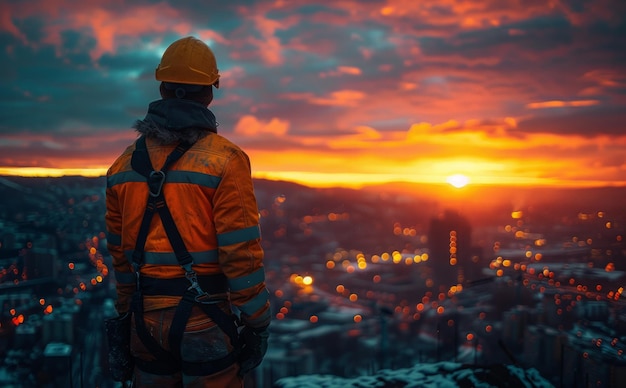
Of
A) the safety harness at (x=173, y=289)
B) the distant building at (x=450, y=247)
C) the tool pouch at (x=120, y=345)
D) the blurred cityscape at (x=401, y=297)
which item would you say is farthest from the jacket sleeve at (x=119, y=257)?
the distant building at (x=450, y=247)

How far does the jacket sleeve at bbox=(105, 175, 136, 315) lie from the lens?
3.06 metres

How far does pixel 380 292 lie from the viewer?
19312mm

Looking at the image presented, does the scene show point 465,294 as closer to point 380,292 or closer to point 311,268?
point 380,292

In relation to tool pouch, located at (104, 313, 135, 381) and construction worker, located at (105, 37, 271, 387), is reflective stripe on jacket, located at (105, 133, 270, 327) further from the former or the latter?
tool pouch, located at (104, 313, 135, 381)

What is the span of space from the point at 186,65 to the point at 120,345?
187 cm

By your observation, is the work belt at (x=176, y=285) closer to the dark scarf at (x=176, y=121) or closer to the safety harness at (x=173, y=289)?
the safety harness at (x=173, y=289)

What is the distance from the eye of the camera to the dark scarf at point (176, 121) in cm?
271

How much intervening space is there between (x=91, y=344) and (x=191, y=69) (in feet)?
19.6

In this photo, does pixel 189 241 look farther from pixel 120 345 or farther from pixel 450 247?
pixel 450 247

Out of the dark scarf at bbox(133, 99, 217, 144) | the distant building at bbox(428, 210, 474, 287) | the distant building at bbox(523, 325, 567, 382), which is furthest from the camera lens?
the distant building at bbox(428, 210, 474, 287)

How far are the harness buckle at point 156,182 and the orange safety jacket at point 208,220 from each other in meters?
0.04

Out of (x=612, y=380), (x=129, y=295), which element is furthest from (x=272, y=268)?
(x=129, y=295)

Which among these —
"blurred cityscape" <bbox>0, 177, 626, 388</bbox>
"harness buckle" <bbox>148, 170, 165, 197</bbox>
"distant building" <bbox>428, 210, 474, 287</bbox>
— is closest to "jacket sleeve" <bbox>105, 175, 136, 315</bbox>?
"harness buckle" <bbox>148, 170, 165, 197</bbox>

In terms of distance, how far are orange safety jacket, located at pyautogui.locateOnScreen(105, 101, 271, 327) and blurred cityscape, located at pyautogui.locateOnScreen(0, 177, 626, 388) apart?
102 inches
